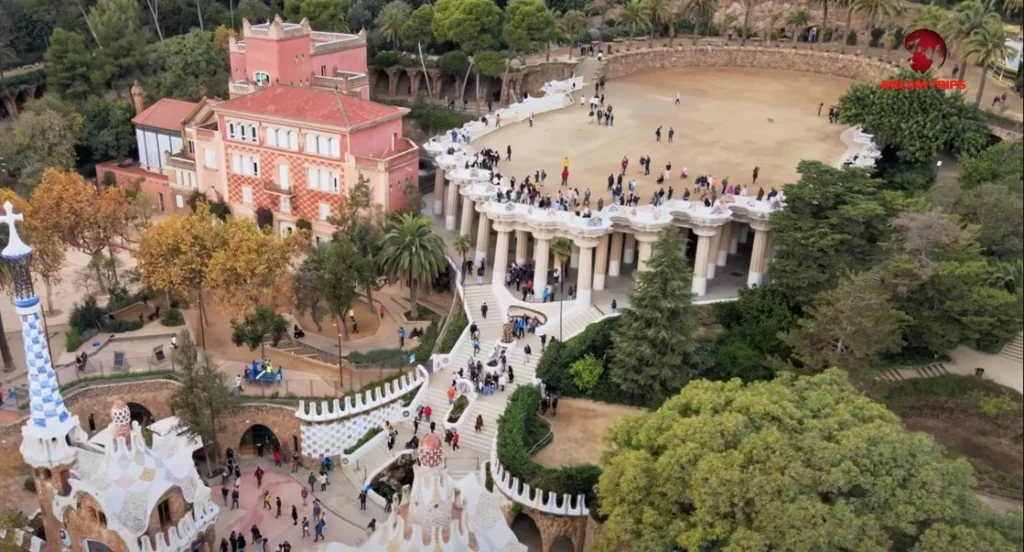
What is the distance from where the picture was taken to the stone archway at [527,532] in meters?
36.2

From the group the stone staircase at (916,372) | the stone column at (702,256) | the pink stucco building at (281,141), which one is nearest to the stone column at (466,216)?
the pink stucco building at (281,141)

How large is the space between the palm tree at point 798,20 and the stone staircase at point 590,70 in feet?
70.4

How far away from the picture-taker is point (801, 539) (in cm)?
2280

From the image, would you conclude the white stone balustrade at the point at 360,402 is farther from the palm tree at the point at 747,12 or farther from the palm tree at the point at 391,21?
the palm tree at the point at 747,12

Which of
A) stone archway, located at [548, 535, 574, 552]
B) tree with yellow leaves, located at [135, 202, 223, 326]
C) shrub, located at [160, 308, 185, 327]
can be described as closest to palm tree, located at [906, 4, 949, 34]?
stone archway, located at [548, 535, 574, 552]

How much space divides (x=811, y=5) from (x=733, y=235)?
4834cm

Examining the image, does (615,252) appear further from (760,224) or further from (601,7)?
(601,7)

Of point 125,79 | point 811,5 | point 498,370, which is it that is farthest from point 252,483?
point 811,5

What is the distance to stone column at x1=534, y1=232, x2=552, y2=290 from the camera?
46594 mm

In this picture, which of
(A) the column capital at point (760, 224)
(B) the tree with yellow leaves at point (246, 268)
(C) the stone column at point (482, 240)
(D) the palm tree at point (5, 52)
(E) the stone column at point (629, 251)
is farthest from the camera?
(D) the palm tree at point (5, 52)

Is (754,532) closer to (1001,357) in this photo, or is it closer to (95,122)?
(1001,357)

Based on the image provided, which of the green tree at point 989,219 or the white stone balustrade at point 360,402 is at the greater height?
the green tree at point 989,219

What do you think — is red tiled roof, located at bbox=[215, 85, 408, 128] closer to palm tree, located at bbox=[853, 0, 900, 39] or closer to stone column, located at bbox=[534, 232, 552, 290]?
stone column, located at bbox=[534, 232, 552, 290]

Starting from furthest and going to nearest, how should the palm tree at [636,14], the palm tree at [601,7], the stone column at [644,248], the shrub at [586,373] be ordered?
the palm tree at [601,7], the palm tree at [636,14], the stone column at [644,248], the shrub at [586,373]
